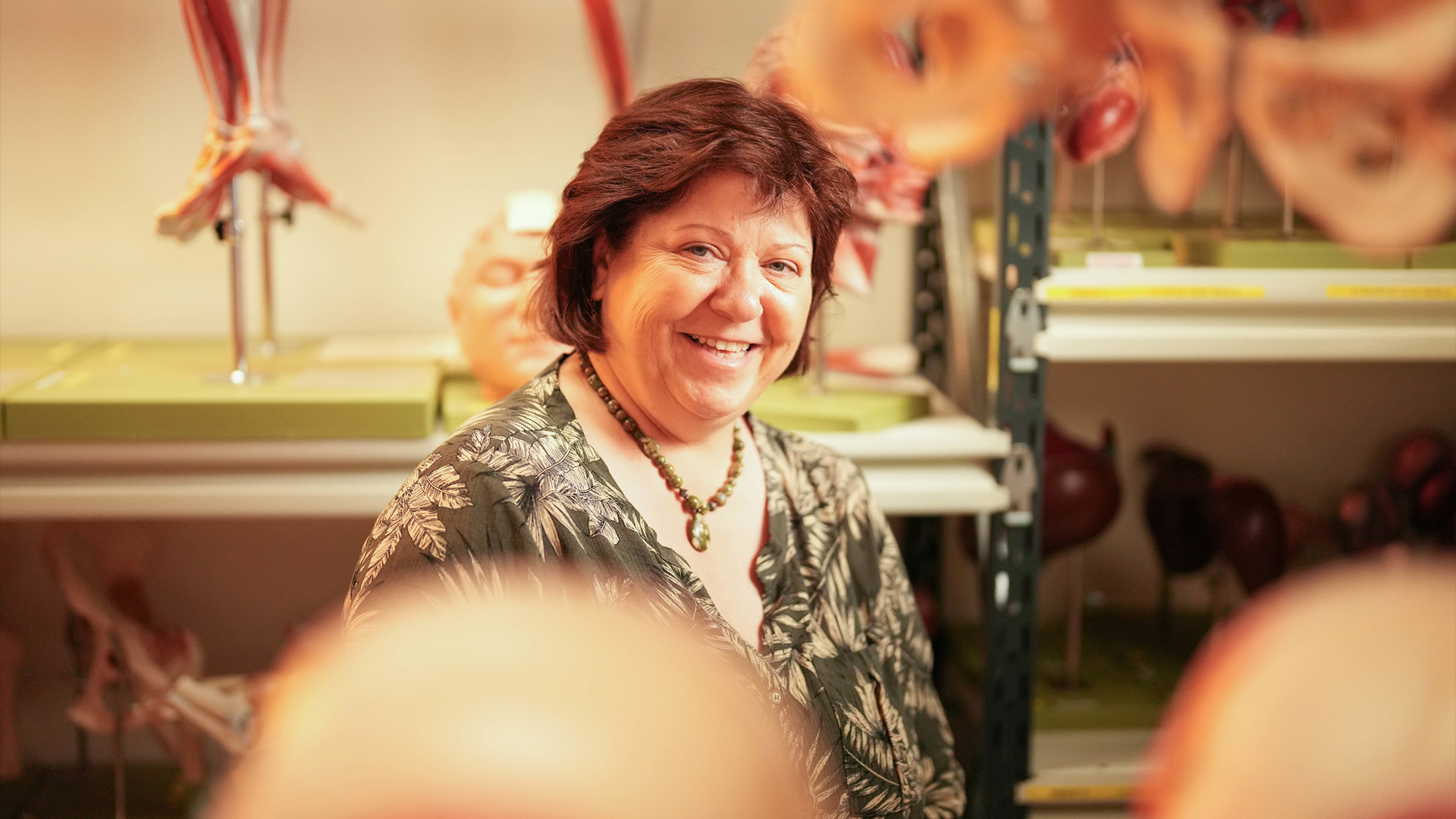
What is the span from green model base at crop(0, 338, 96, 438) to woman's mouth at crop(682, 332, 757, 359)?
858 mm

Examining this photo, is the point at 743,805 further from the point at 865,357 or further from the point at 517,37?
the point at 517,37

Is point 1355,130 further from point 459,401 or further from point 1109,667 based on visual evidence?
point 1109,667

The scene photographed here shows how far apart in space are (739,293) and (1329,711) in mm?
871

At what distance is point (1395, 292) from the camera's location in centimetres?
156

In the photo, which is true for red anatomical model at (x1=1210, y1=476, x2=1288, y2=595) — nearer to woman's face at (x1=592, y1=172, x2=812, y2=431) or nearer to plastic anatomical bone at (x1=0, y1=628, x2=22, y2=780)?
woman's face at (x1=592, y1=172, x2=812, y2=431)

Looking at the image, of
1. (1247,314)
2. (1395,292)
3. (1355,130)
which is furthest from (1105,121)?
(1355,130)

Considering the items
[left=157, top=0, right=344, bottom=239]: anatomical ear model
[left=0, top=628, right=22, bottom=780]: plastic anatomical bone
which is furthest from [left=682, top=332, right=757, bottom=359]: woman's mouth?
[left=0, top=628, right=22, bottom=780]: plastic anatomical bone

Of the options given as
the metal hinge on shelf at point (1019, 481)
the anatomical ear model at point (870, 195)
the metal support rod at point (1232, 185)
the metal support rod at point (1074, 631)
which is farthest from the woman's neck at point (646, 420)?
the metal support rod at point (1232, 185)

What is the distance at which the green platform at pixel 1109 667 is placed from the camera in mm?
1737

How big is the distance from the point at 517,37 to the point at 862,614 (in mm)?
1080

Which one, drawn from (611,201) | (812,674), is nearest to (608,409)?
(611,201)

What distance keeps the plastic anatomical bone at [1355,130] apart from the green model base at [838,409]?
127cm

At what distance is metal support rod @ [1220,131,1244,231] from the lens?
5.87 ft

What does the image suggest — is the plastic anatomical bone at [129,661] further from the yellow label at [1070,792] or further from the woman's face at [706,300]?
the yellow label at [1070,792]
